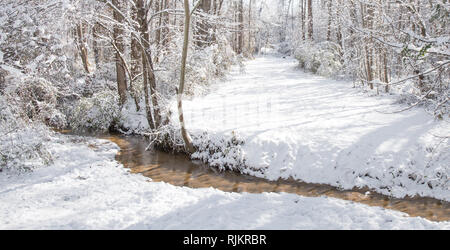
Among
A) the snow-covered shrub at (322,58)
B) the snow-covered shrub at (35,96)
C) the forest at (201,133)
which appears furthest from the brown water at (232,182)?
the snow-covered shrub at (322,58)

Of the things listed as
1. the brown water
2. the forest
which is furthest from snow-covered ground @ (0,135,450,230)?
the brown water

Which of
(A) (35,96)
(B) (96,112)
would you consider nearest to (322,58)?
(B) (96,112)

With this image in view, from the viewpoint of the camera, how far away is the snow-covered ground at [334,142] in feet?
21.6

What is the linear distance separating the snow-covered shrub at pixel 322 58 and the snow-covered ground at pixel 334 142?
660 centimetres

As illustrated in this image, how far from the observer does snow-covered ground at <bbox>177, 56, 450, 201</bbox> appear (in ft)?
21.6

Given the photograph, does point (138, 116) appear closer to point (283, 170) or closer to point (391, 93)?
point (283, 170)

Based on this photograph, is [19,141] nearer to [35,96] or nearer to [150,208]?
[35,96]

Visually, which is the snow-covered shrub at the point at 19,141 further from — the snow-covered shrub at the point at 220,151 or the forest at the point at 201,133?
the snow-covered shrub at the point at 220,151

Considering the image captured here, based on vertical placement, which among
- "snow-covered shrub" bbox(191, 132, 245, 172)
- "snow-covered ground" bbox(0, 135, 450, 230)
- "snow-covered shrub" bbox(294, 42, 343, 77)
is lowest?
"snow-covered ground" bbox(0, 135, 450, 230)

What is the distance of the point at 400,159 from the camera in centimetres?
680

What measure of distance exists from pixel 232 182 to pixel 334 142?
2.84 meters

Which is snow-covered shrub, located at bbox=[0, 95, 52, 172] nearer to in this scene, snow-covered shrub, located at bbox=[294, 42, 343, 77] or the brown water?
the brown water

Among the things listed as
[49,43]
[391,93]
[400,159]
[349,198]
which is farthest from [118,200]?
[391,93]

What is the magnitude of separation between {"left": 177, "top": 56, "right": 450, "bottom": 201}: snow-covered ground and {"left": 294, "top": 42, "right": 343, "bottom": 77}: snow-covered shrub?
6596 mm
